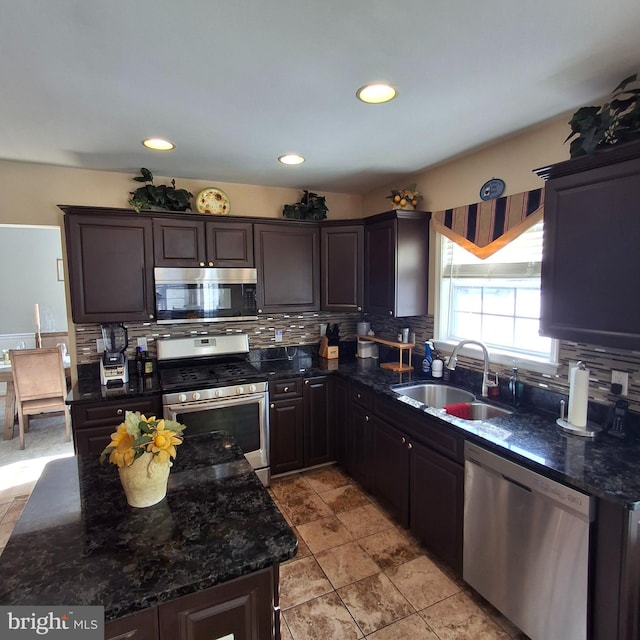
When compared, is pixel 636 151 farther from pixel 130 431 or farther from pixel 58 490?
pixel 58 490

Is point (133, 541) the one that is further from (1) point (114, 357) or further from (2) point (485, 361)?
(2) point (485, 361)

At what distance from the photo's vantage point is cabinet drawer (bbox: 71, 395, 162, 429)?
102 inches

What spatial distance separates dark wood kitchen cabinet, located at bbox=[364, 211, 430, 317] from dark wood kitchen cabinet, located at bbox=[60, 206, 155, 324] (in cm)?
183

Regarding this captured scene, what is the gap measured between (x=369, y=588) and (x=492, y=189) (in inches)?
99.1

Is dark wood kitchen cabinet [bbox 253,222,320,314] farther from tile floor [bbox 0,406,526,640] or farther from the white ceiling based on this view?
tile floor [bbox 0,406,526,640]

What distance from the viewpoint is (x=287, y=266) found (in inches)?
135

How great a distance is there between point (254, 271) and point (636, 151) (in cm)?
254

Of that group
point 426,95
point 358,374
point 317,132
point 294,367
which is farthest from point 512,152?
point 294,367

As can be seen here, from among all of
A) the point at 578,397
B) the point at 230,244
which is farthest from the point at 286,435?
the point at 578,397

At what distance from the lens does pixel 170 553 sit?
1106 millimetres

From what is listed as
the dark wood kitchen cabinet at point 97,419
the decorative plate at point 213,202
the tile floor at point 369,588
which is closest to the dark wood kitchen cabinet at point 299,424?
the tile floor at point 369,588

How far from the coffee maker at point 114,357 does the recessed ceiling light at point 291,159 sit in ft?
5.93

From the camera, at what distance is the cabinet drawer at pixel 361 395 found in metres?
2.88

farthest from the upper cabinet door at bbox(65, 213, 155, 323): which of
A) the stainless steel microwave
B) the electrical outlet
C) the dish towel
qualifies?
the electrical outlet
